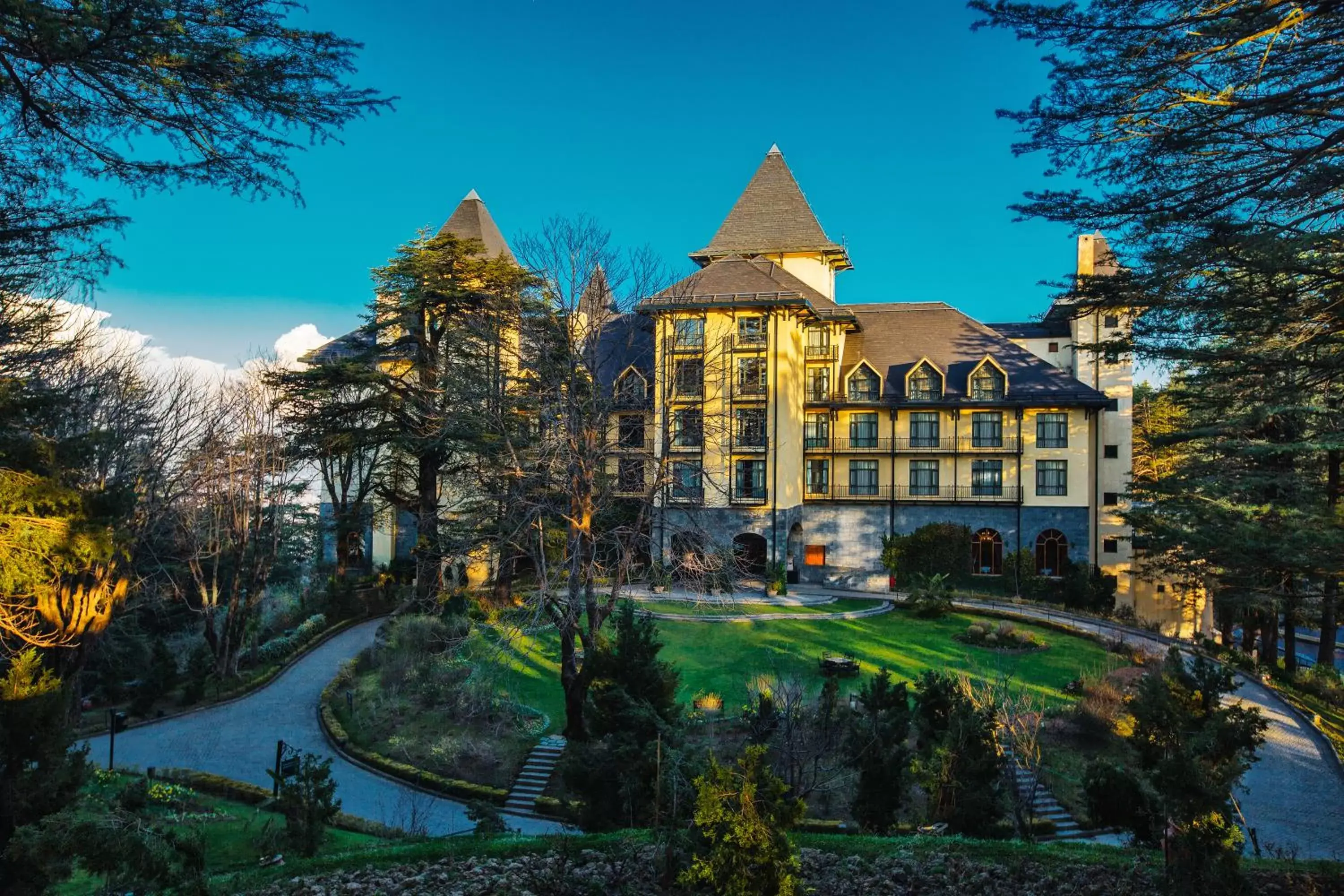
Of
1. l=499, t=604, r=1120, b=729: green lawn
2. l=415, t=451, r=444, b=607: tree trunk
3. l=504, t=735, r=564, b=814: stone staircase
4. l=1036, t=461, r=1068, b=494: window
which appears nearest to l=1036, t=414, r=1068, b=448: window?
l=1036, t=461, r=1068, b=494: window

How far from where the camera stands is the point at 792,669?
2194cm

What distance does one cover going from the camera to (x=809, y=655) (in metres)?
23.5

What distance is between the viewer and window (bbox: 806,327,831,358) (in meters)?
38.1

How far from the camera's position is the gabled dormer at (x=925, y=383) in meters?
36.9

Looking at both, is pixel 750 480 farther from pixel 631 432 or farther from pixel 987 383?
pixel 631 432

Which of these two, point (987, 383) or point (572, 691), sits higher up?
point (987, 383)

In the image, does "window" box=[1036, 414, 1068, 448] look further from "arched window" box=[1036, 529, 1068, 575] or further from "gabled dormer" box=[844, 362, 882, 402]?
"gabled dormer" box=[844, 362, 882, 402]

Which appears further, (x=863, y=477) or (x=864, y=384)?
(x=863, y=477)

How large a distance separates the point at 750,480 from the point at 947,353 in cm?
1222

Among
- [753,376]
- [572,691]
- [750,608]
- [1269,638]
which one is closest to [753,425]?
[753,376]

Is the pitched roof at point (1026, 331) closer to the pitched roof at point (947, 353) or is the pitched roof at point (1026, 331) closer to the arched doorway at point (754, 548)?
the pitched roof at point (947, 353)

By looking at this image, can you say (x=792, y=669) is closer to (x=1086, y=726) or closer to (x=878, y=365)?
(x=1086, y=726)

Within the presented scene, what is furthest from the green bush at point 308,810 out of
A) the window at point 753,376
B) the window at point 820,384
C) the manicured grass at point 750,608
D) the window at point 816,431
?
the window at point 820,384

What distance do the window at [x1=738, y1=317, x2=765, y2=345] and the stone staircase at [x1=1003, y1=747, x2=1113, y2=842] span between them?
2120 centimetres
